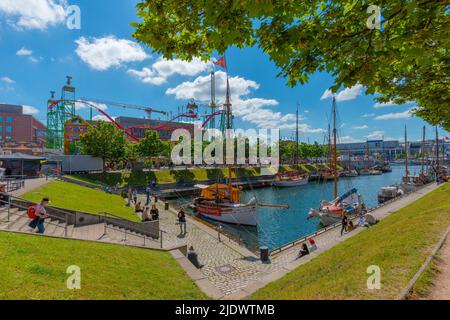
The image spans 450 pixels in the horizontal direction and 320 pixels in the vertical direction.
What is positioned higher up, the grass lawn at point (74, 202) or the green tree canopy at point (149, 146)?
the green tree canopy at point (149, 146)

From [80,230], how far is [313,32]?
48.3 feet

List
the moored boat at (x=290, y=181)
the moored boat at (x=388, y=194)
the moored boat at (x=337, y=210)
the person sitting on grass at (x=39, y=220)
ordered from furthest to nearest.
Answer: the moored boat at (x=290, y=181) → the moored boat at (x=388, y=194) → the moored boat at (x=337, y=210) → the person sitting on grass at (x=39, y=220)

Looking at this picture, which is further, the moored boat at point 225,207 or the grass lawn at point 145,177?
the grass lawn at point 145,177

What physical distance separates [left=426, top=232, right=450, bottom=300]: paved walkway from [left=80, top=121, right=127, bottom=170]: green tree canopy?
48.8 metres

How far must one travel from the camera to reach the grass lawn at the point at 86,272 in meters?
5.15

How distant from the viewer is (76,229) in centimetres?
1330

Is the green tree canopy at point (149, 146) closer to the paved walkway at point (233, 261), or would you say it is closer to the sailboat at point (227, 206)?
the sailboat at point (227, 206)

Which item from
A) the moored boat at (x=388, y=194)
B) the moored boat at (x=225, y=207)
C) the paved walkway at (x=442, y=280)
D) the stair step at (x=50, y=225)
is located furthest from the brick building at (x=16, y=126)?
the paved walkway at (x=442, y=280)

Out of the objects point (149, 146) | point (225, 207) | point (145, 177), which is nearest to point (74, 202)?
point (225, 207)

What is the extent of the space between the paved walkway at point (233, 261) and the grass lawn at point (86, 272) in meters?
2.12

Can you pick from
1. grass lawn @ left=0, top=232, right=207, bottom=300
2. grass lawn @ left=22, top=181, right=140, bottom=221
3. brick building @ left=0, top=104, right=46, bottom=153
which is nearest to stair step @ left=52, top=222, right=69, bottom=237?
grass lawn @ left=0, top=232, right=207, bottom=300

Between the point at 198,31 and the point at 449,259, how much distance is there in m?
9.03
